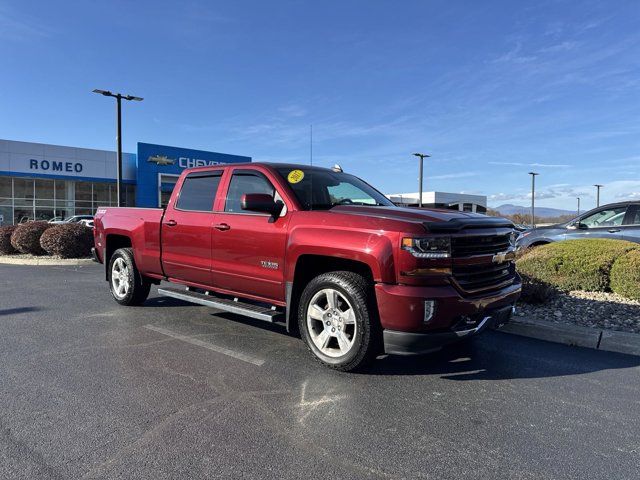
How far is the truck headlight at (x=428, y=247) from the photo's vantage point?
150 inches

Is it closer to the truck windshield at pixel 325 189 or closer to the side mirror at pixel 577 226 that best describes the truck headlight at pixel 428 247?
the truck windshield at pixel 325 189

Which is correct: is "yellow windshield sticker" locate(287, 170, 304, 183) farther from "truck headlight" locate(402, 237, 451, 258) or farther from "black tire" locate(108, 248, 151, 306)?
"black tire" locate(108, 248, 151, 306)

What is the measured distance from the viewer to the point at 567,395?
12.8 feet

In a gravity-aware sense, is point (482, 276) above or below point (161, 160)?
below

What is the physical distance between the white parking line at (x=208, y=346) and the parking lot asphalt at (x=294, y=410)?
2cm

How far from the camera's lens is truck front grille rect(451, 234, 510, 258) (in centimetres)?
402

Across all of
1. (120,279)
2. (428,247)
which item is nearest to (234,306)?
(428,247)

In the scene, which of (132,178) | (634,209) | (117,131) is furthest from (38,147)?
(634,209)

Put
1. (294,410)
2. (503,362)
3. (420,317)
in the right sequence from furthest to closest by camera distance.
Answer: (503,362), (420,317), (294,410)

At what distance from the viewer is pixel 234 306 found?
512cm

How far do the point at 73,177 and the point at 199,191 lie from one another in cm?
3268

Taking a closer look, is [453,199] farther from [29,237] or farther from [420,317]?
[420,317]

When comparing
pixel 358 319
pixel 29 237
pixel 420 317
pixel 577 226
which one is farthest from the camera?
pixel 29 237

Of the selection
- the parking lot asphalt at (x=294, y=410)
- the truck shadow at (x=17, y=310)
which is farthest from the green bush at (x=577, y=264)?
the truck shadow at (x=17, y=310)
